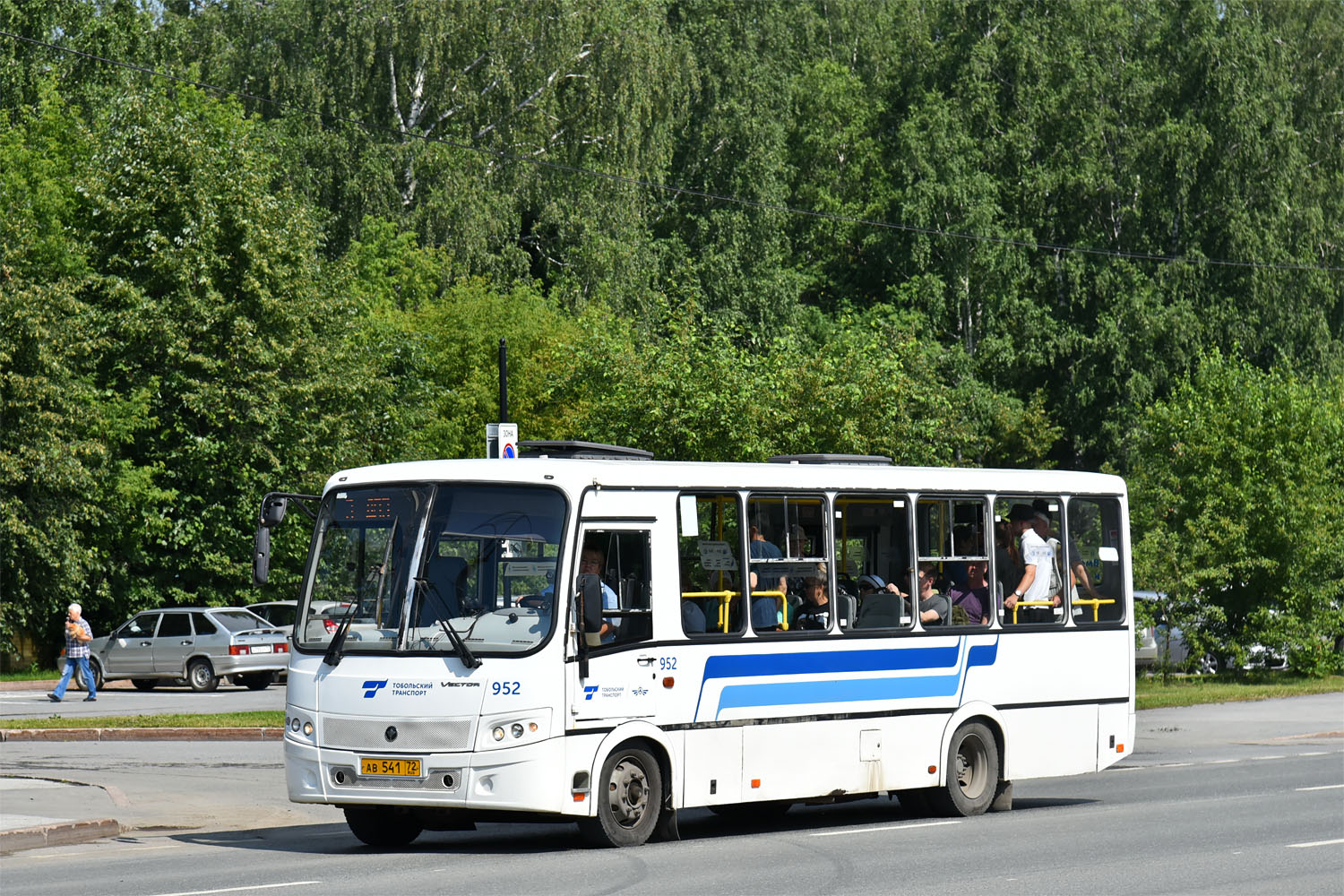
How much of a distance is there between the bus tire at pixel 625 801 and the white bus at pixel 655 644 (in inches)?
0.7

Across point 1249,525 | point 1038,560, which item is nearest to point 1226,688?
point 1249,525

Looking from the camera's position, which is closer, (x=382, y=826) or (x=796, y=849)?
(x=796, y=849)

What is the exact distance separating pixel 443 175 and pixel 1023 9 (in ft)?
80.9

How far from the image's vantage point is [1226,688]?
3316 cm

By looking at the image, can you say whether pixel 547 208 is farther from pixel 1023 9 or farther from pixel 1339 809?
pixel 1339 809

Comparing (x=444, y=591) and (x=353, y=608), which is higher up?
(x=444, y=591)

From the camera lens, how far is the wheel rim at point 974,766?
1587cm

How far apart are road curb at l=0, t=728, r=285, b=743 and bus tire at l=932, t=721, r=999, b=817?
1077cm

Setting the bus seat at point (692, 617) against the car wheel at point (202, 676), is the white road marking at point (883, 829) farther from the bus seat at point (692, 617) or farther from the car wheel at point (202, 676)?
the car wheel at point (202, 676)

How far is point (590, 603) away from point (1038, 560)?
5433mm

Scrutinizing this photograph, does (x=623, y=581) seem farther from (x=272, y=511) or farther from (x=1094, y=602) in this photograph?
(x=1094, y=602)

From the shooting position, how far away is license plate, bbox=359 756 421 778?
1266 centimetres

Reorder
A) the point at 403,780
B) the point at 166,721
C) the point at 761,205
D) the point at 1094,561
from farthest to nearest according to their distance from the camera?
1. the point at 761,205
2. the point at 166,721
3. the point at 1094,561
4. the point at 403,780

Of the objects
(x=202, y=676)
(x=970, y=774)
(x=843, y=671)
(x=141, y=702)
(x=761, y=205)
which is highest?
(x=761, y=205)
